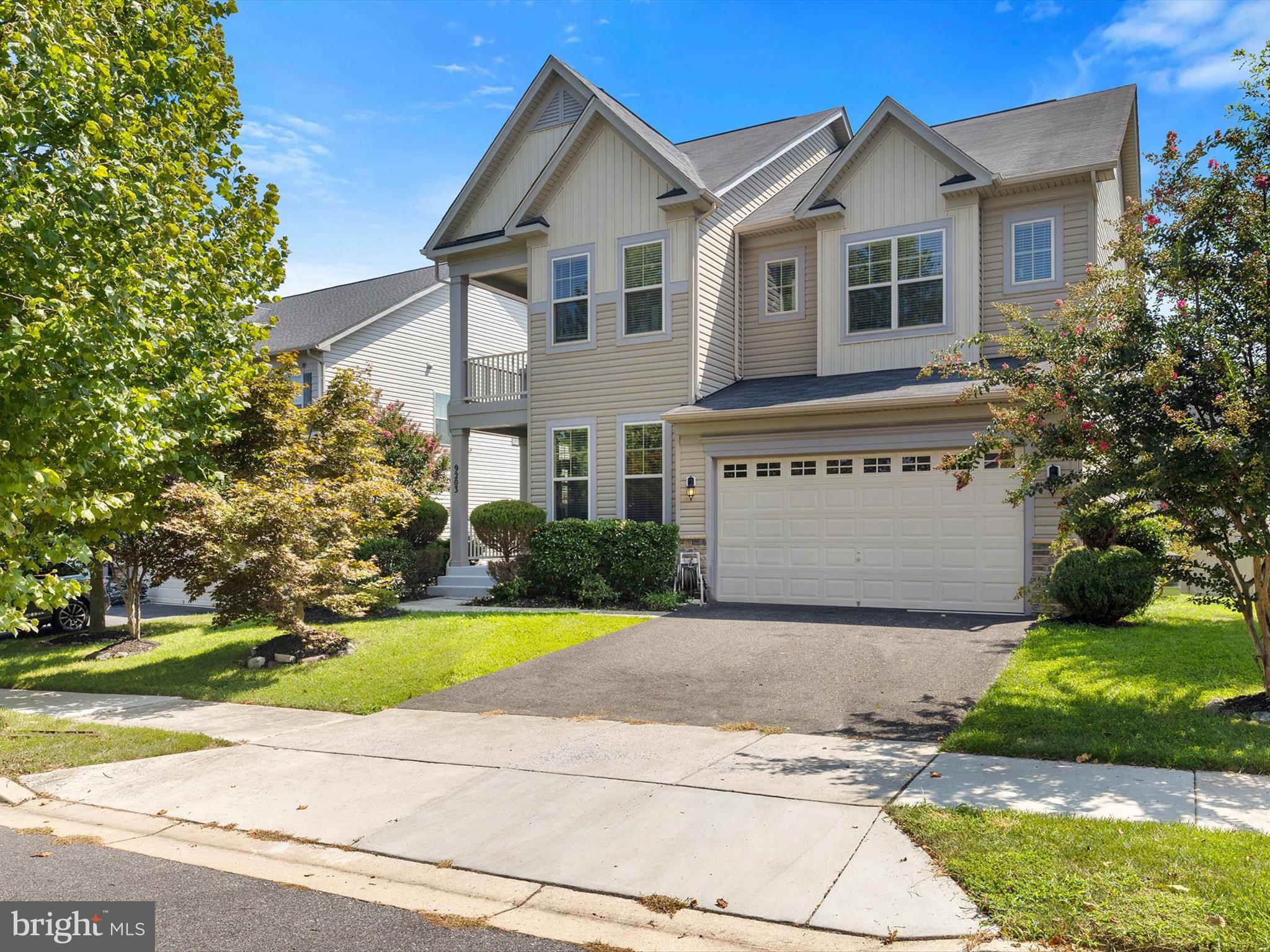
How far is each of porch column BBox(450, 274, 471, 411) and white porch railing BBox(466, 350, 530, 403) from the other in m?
0.12

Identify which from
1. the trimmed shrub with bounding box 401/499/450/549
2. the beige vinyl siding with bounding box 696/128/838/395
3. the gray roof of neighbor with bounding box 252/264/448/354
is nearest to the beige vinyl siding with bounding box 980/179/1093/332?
the beige vinyl siding with bounding box 696/128/838/395

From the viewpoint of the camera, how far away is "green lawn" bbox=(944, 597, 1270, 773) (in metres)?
6.57

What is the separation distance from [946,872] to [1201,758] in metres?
2.88

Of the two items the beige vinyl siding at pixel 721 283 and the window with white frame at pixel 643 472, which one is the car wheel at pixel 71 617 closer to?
the window with white frame at pixel 643 472

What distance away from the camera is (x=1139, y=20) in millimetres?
12664

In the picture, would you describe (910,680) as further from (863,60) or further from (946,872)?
(863,60)

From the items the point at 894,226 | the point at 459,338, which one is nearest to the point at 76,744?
the point at 459,338

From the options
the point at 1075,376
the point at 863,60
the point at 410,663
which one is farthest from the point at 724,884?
the point at 863,60

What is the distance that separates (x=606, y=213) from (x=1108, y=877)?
15.6m

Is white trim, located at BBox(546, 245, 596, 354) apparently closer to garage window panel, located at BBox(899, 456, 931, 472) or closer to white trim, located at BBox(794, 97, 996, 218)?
white trim, located at BBox(794, 97, 996, 218)

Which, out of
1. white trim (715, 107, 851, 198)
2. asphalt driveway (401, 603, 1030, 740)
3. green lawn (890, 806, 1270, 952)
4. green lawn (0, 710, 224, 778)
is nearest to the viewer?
green lawn (890, 806, 1270, 952)

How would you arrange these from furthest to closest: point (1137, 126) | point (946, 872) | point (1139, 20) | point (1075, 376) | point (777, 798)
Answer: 1. point (1137, 126)
2. point (1139, 20)
3. point (1075, 376)
4. point (777, 798)
5. point (946, 872)

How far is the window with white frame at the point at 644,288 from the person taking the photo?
17.2m

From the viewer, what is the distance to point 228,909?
474 centimetres
